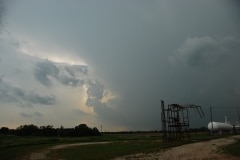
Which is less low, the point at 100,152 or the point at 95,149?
the point at 95,149

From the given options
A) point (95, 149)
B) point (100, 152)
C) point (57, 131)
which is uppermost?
point (57, 131)

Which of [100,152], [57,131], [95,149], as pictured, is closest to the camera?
[100,152]

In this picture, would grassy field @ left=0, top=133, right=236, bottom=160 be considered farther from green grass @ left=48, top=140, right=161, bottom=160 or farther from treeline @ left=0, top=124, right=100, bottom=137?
treeline @ left=0, top=124, right=100, bottom=137

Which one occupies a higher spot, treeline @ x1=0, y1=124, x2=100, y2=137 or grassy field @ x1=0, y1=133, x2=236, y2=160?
treeline @ x1=0, y1=124, x2=100, y2=137

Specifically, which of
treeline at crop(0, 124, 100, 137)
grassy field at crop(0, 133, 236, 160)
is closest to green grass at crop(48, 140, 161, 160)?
grassy field at crop(0, 133, 236, 160)

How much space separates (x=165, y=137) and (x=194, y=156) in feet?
76.1

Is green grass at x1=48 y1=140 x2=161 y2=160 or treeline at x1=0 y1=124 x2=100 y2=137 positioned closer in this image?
green grass at x1=48 y1=140 x2=161 y2=160

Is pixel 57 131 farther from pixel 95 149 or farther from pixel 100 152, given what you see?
pixel 100 152

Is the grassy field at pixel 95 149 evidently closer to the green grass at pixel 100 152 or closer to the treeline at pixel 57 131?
the green grass at pixel 100 152

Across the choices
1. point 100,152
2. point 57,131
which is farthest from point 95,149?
point 57,131

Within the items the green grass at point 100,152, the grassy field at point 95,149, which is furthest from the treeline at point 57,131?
the green grass at point 100,152

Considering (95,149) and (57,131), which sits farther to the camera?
(57,131)

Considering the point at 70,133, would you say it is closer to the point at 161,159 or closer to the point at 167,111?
the point at 167,111

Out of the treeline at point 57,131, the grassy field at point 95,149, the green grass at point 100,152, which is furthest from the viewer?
the treeline at point 57,131
